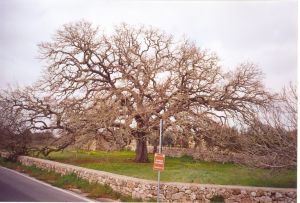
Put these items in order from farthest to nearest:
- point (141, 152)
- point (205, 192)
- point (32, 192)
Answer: point (141, 152) < point (32, 192) < point (205, 192)

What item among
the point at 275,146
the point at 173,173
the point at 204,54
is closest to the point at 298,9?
the point at 275,146

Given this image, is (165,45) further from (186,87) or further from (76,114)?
(76,114)

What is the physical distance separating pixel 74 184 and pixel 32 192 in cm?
203

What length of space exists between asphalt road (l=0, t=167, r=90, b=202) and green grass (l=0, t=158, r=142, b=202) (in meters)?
0.53

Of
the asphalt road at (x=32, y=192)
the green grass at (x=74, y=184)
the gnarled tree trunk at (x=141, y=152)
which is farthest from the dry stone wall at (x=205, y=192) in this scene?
the gnarled tree trunk at (x=141, y=152)

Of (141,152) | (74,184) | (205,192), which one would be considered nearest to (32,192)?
(74,184)

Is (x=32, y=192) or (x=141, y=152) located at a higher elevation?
(x=141, y=152)

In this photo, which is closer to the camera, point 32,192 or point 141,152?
point 32,192

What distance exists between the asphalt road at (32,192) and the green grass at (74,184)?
526 mm

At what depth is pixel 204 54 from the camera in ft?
60.5

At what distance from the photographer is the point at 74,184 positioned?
546 inches

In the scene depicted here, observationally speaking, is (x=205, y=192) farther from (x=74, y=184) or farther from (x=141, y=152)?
(x=141, y=152)

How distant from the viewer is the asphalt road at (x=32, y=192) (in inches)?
428

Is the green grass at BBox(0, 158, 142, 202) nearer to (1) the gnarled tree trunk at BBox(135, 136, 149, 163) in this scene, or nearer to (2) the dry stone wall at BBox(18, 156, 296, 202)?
(2) the dry stone wall at BBox(18, 156, 296, 202)
